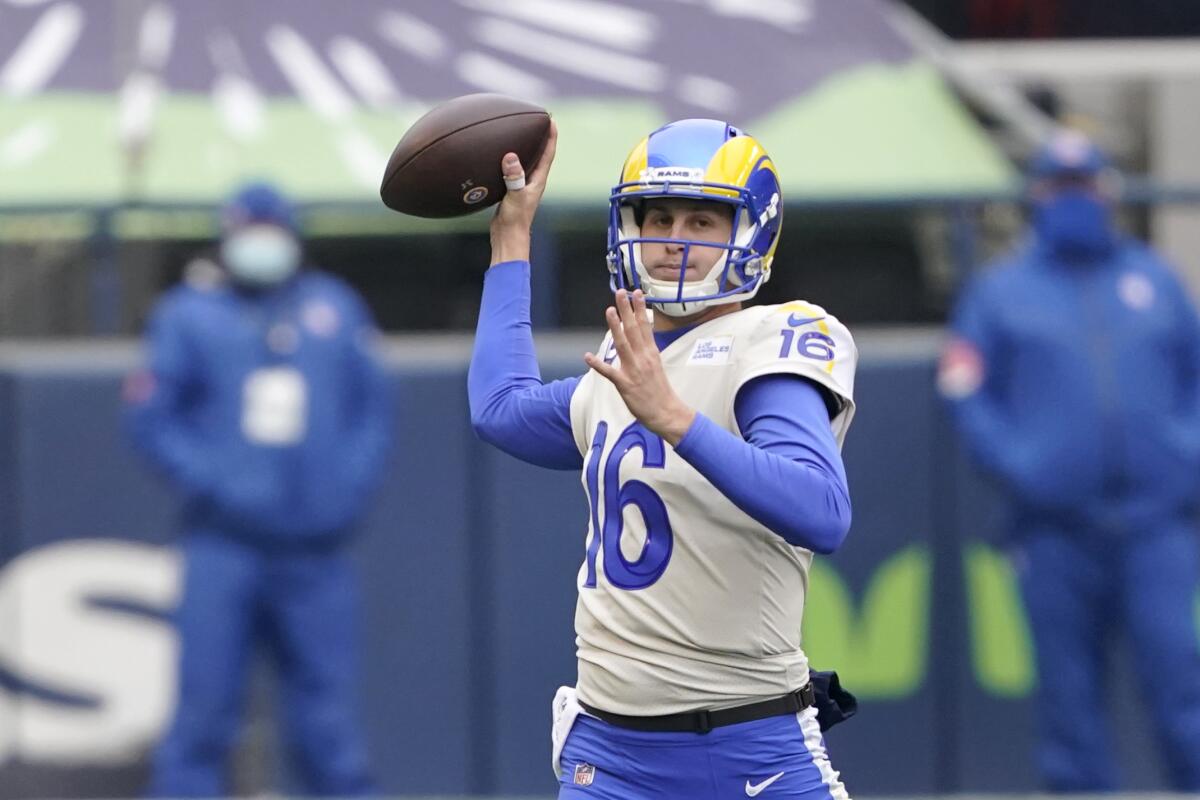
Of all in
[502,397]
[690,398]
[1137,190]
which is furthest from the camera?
[1137,190]

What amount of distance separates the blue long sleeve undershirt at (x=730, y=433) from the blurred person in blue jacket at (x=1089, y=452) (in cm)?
→ 363

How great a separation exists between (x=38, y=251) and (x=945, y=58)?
4.19 metres

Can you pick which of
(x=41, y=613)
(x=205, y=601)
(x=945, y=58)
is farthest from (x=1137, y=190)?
(x=41, y=613)

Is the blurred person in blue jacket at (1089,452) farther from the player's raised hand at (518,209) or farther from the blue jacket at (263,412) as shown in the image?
the player's raised hand at (518,209)

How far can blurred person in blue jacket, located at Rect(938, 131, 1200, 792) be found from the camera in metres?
7.11

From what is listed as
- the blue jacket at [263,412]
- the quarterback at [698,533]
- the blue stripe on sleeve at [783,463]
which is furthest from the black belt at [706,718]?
the blue jacket at [263,412]

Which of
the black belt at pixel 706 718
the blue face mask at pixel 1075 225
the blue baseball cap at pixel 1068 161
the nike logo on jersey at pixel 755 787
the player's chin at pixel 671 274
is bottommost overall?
→ the nike logo on jersey at pixel 755 787

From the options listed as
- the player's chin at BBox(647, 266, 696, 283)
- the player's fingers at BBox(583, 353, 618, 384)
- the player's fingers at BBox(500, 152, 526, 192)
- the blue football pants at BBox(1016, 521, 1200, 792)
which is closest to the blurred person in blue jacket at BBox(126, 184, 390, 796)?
the blue football pants at BBox(1016, 521, 1200, 792)

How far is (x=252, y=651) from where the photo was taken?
7.36 metres

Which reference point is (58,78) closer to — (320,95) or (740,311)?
(320,95)

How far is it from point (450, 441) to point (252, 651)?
3.77ft

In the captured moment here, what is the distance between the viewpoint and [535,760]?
8.00 m

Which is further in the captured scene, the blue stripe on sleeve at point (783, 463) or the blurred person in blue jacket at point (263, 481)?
the blurred person in blue jacket at point (263, 481)

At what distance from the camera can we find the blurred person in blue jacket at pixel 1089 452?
711cm
